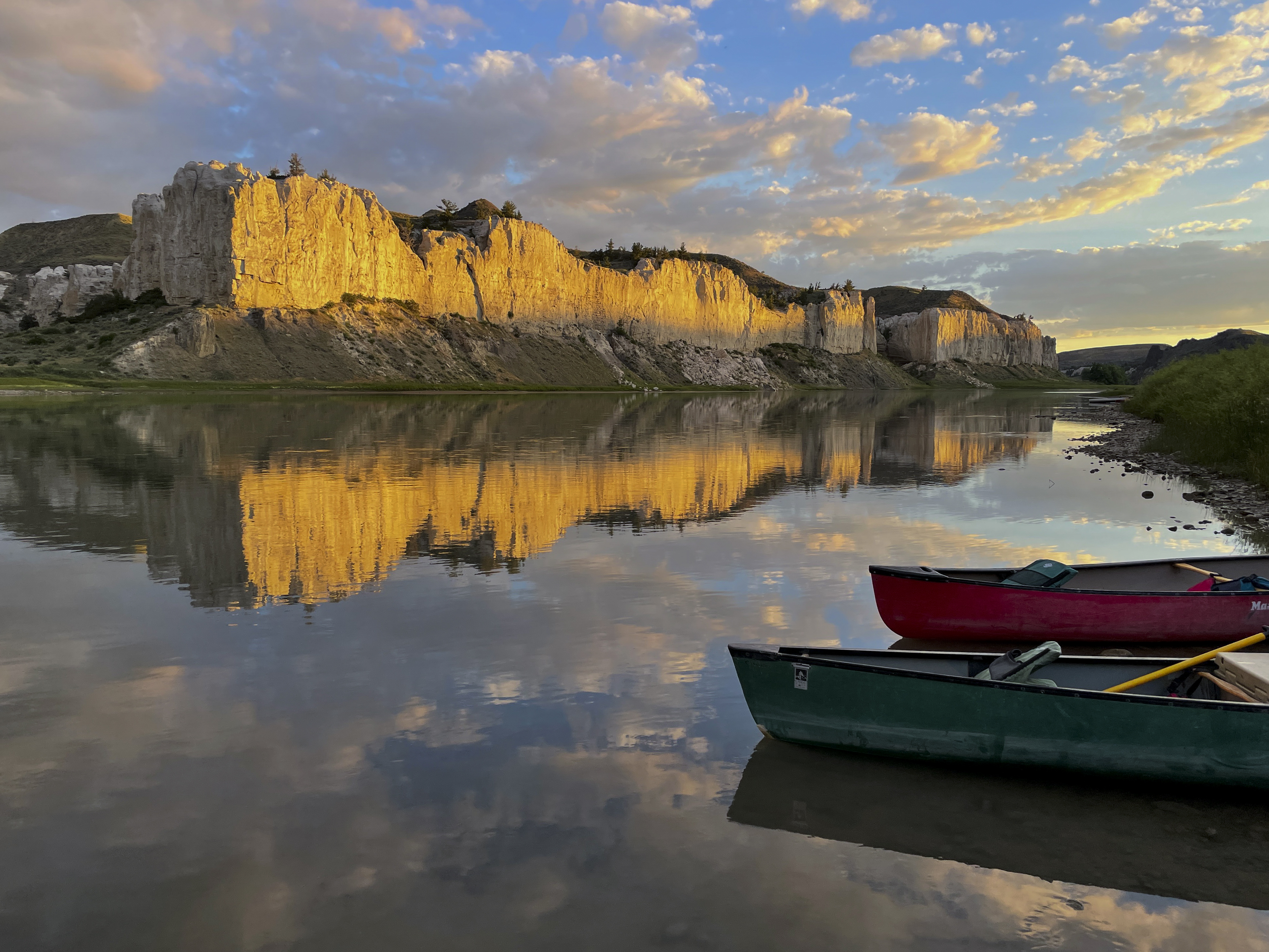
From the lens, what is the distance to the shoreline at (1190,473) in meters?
20.0

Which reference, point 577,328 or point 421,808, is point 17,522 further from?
point 577,328

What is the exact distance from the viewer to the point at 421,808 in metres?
6.33

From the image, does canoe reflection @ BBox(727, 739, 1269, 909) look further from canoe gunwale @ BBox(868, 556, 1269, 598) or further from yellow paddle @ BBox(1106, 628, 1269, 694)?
Result: canoe gunwale @ BBox(868, 556, 1269, 598)

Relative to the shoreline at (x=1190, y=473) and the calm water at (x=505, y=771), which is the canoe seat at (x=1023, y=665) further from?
the shoreline at (x=1190, y=473)

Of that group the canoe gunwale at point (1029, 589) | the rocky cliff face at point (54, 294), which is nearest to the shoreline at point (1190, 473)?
the canoe gunwale at point (1029, 589)

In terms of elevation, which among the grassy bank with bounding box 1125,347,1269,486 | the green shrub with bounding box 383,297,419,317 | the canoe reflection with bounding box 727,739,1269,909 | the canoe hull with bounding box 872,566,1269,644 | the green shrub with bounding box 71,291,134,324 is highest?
the green shrub with bounding box 383,297,419,317

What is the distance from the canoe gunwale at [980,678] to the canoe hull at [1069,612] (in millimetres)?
2625

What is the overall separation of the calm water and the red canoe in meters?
0.66

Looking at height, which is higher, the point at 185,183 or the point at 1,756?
the point at 185,183

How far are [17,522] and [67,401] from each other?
51900 mm

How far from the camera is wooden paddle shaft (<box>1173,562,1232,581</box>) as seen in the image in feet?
35.8

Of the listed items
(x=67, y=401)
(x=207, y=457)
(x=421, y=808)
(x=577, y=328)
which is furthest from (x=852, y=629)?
(x=577, y=328)

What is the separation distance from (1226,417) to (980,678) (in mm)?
29635

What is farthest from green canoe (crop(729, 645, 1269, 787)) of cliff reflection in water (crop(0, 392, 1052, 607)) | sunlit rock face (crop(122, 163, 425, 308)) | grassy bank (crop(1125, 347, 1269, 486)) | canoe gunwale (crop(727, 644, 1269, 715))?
sunlit rock face (crop(122, 163, 425, 308))
